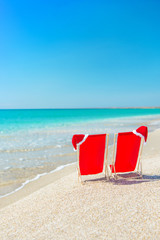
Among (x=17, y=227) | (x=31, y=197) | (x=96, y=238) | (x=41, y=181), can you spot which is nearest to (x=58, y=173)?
(x=41, y=181)

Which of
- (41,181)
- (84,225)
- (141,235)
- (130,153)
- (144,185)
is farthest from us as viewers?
(41,181)

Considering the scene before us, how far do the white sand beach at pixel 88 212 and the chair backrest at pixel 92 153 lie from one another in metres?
0.30

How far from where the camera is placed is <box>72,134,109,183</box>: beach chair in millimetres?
3922

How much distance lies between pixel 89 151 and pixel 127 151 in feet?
2.73

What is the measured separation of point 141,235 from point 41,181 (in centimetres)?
326

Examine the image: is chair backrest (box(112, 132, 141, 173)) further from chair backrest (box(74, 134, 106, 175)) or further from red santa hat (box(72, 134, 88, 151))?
red santa hat (box(72, 134, 88, 151))

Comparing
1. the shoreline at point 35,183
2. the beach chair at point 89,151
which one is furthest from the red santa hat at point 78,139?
the shoreline at point 35,183

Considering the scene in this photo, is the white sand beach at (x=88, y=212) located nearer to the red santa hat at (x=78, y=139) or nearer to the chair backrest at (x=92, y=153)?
the chair backrest at (x=92, y=153)

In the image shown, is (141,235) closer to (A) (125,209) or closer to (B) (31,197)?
(A) (125,209)

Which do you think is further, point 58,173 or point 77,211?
point 58,173

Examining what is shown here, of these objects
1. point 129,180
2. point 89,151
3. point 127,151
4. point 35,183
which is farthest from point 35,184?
point 127,151

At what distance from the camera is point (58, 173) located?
18.7ft

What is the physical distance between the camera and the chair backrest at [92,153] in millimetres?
3971

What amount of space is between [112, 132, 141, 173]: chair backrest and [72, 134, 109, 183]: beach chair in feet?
1.08
